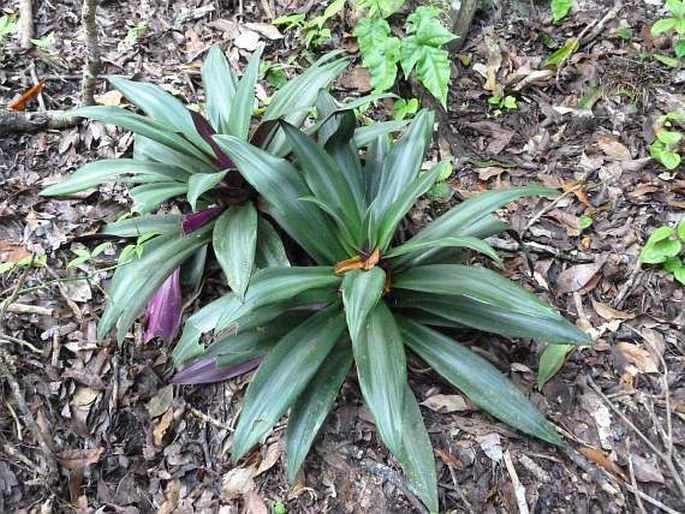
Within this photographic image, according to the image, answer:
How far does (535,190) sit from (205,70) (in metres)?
1.52

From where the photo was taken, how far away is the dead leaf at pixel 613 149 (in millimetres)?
2977

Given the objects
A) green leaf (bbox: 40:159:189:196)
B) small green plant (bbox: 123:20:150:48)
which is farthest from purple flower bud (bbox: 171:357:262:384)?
small green plant (bbox: 123:20:150:48)

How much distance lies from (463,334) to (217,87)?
1.46 meters

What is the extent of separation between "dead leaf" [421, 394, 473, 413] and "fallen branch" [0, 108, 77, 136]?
2171 millimetres

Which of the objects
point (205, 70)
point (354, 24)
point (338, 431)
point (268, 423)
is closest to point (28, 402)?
point (268, 423)

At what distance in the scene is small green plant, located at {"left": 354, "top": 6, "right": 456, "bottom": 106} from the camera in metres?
2.78

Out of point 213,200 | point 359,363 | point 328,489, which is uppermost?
point 213,200

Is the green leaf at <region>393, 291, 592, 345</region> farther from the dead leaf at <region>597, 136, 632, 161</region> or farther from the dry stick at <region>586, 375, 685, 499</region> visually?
the dead leaf at <region>597, 136, 632, 161</region>

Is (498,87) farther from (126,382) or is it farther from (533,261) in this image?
(126,382)

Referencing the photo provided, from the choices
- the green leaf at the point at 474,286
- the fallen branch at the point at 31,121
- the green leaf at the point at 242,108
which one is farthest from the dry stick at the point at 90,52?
the green leaf at the point at 474,286

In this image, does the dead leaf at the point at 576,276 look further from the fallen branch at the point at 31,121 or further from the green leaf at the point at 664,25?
the fallen branch at the point at 31,121

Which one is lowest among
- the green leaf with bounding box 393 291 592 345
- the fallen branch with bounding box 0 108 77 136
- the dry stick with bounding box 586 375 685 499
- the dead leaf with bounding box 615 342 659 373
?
the dry stick with bounding box 586 375 685 499

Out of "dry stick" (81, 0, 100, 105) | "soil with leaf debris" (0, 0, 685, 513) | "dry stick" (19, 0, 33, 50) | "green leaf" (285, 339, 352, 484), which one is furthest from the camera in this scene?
"dry stick" (19, 0, 33, 50)

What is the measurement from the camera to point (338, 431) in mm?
2242
